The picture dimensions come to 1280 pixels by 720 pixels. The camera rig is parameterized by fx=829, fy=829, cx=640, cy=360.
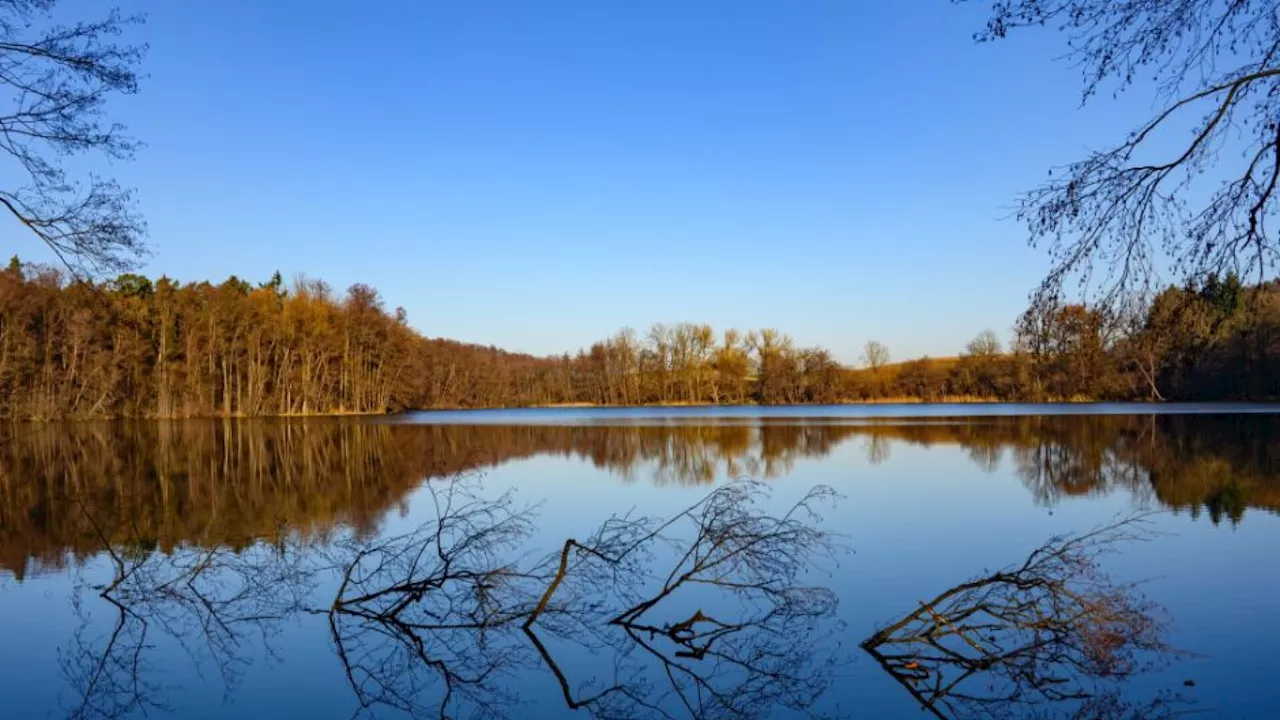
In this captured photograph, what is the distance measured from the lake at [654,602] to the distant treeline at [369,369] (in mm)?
10783

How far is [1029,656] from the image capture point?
25.0 ft

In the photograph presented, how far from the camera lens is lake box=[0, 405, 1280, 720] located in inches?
280

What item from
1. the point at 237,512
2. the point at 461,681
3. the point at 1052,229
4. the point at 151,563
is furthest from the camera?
the point at 237,512

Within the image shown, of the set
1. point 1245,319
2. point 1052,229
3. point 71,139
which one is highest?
point 71,139

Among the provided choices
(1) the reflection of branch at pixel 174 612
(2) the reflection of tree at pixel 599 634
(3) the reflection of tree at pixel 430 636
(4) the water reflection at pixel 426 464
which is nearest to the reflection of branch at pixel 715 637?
(2) the reflection of tree at pixel 599 634

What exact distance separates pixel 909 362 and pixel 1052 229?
10469cm

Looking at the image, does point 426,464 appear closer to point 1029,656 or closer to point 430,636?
point 430,636

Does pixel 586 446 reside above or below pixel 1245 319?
below

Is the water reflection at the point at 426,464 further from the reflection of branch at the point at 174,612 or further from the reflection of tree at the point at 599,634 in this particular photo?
the reflection of tree at the point at 599,634

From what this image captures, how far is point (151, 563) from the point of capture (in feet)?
39.3

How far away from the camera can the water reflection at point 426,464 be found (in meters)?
15.8

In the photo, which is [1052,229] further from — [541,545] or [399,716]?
[541,545]

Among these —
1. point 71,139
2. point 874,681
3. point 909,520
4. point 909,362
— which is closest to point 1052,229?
point 874,681

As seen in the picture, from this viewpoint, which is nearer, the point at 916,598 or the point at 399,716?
the point at 399,716
